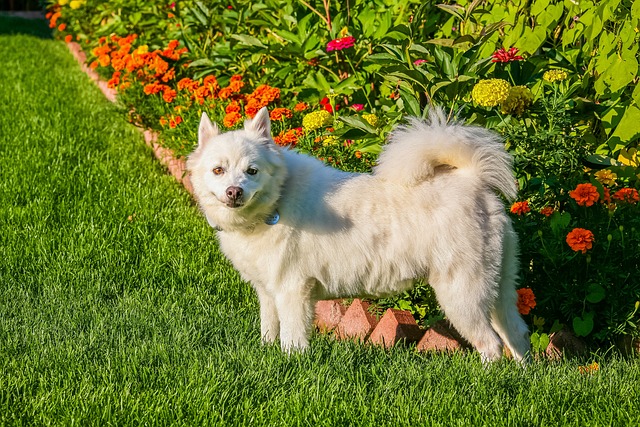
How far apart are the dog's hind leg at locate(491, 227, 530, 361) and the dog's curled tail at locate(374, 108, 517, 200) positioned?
339 mm

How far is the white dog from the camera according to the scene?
3.80m

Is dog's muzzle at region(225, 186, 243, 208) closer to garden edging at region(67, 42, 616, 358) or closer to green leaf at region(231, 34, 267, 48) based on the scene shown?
garden edging at region(67, 42, 616, 358)

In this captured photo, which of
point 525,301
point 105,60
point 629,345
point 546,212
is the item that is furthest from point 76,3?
point 629,345

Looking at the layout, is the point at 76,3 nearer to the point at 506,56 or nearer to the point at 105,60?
the point at 105,60

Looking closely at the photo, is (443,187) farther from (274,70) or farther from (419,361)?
(274,70)

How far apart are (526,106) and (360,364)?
1601 millimetres

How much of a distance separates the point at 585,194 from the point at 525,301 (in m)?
0.58

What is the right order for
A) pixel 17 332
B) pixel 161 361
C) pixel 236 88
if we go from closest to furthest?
pixel 161 361 < pixel 17 332 < pixel 236 88

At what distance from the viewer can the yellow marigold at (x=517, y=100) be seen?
14.1 ft

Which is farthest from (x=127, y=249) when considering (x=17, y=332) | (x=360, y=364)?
(x=360, y=364)

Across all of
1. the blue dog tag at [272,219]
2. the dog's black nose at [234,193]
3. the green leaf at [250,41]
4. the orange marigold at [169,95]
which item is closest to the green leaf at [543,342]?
the blue dog tag at [272,219]

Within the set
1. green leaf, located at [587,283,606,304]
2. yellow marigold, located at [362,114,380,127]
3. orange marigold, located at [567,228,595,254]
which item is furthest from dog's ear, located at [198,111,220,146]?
green leaf, located at [587,283,606,304]

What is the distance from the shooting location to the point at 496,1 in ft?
17.3

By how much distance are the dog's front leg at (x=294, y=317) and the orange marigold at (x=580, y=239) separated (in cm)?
123
